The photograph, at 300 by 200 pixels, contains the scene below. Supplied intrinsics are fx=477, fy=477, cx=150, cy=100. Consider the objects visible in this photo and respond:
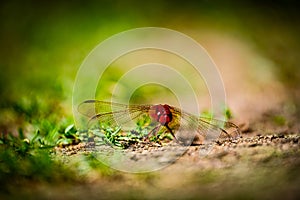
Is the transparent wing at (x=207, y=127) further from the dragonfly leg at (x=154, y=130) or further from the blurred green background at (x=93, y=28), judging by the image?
the blurred green background at (x=93, y=28)

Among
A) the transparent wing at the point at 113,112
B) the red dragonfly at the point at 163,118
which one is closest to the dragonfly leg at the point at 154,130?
the red dragonfly at the point at 163,118

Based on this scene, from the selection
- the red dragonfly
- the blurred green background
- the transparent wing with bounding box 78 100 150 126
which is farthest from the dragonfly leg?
the blurred green background

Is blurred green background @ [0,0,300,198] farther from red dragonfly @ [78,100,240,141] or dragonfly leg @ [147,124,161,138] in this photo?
dragonfly leg @ [147,124,161,138]

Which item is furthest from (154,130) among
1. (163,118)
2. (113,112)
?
(113,112)

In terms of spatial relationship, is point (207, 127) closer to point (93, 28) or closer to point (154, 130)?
point (154, 130)

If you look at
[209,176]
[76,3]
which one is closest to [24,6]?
[76,3]

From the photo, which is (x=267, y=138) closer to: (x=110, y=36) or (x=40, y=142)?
(x=40, y=142)
